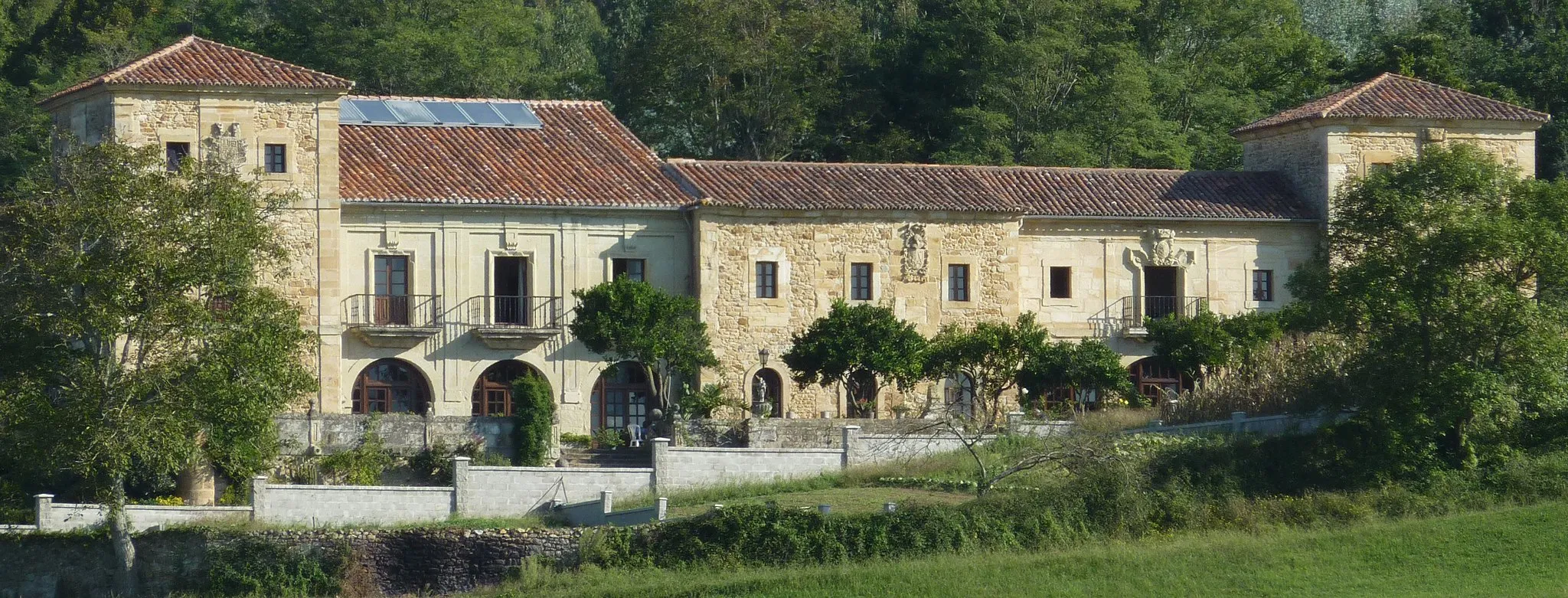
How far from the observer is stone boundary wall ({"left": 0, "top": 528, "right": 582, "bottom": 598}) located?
37.7 meters

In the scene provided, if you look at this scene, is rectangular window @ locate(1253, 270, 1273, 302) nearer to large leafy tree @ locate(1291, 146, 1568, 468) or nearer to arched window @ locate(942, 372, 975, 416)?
arched window @ locate(942, 372, 975, 416)

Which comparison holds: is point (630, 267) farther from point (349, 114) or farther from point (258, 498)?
point (258, 498)

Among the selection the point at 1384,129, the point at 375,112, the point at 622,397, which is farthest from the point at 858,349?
the point at 1384,129

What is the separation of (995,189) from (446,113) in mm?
10913

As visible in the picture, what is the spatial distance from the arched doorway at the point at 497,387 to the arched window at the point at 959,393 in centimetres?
782

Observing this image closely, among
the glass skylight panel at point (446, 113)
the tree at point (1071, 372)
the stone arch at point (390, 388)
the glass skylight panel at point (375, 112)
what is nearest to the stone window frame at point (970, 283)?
the tree at point (1071, 372)

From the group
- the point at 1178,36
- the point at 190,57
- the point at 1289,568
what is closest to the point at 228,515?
the point at 190,57

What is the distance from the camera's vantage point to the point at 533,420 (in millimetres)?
42750

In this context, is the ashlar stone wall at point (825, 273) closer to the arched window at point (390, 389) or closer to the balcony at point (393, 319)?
the balcony at point (393, 319)

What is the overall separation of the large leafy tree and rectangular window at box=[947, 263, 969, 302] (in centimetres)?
993

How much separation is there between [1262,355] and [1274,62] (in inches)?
805

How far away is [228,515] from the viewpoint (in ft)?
127

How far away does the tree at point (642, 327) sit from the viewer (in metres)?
44.4

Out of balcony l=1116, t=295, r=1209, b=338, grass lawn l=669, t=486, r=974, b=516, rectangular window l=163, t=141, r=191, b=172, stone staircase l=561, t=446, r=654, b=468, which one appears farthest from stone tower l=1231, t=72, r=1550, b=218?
rectangular window l=163, t=141, r=191, b=172
